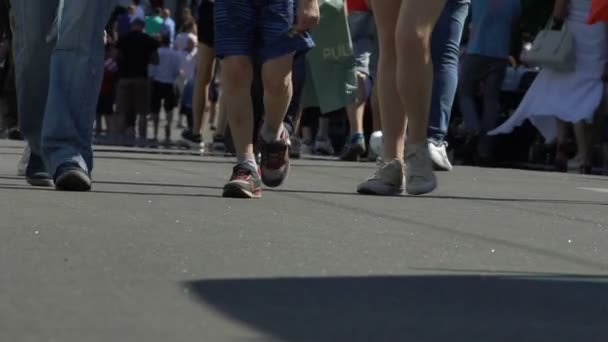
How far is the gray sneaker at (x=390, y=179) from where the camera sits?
29.3 ft

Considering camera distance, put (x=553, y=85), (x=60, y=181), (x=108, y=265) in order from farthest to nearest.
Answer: (x=553, y=85) → (x=60, y=181) → (x=108, y=265)

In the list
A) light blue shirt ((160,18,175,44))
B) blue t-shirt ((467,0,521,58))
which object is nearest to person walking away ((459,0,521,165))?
blue t-shirt ((467,0,521,58))

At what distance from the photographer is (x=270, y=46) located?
853 cm

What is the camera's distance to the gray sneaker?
8930mm

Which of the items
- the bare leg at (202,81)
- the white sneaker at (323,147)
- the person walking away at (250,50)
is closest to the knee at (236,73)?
the person walking away at (250,50)

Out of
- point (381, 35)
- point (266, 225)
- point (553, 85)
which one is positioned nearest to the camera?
point (266, 225)

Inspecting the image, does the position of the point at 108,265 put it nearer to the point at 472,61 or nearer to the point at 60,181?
the point at 60,181

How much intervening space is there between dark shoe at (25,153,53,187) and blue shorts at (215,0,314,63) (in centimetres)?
98

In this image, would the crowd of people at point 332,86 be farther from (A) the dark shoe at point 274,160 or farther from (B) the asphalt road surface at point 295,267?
(B) the asphalt road surface at point 295,267

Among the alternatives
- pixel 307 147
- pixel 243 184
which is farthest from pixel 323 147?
pixel 243 184

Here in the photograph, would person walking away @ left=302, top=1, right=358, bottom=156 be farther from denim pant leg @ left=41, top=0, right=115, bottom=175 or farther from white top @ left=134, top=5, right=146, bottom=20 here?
white top @ left=134, top=5, right=146, bottom=20

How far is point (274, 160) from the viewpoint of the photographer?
29.8ft

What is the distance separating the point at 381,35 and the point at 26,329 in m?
4.97

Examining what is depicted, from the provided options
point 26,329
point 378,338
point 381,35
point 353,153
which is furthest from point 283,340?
point 353,153
